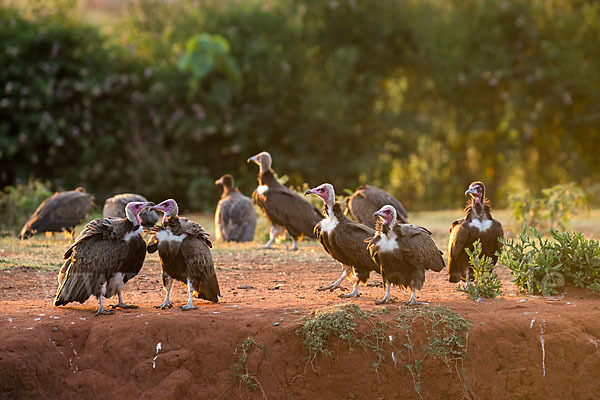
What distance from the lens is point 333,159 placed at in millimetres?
17219

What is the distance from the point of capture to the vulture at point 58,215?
33.3ft

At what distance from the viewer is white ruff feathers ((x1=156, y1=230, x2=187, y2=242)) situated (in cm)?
625

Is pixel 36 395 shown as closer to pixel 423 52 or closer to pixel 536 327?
pixel 536 327

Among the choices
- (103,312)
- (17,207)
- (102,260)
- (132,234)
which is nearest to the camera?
(103,312)

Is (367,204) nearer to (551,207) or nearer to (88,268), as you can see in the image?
(551,207)

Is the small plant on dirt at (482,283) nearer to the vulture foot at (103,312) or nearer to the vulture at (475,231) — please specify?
the vulture at (475,231)

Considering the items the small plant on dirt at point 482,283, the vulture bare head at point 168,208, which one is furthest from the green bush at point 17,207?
the small plant on dirt at point 482,283

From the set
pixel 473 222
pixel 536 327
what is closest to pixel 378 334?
pixel 536 327

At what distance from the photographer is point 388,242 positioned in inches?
249

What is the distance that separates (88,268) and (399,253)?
2496 millimetres

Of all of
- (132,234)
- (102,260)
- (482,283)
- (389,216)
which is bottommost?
(102,260)

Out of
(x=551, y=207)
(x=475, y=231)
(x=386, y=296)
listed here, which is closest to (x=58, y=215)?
(x=386, y=296)

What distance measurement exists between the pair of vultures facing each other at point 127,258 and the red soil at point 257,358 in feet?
0.70

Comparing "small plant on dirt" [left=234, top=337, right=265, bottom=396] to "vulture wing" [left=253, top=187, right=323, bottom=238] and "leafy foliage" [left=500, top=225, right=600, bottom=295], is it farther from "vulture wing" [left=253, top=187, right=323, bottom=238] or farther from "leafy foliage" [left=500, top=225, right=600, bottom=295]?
"vulture wing" [left=253, top=187, right=323, bottom=238]
